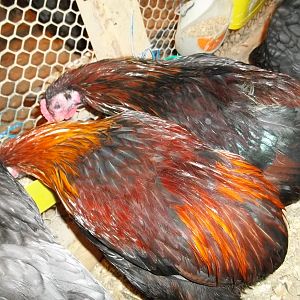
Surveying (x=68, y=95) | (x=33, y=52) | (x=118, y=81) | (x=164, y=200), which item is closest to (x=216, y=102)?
(x=118, y=81)

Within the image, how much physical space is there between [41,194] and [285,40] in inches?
70.1

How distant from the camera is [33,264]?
1.65 metres

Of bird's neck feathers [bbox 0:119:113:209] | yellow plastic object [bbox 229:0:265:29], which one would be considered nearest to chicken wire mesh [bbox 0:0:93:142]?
bird's neck feathers [bbox 0:119:113:209]

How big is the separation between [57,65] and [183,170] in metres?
1.35

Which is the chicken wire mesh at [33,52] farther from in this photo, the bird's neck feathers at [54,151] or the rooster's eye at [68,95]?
the bird's neck feathers at [54,151]

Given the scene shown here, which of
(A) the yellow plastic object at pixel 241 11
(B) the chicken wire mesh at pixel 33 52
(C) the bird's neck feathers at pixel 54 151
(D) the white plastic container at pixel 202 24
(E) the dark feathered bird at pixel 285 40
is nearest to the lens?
(C) the bird's neck feathers at pixel 54 151

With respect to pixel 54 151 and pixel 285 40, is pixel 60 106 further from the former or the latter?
pixel 285 40

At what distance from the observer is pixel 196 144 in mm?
2033

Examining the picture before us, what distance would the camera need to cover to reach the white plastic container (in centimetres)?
305

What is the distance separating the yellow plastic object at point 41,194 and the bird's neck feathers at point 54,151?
0.85 ft

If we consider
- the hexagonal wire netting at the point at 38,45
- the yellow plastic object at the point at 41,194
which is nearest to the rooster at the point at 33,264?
the yellow plastic object at the point at 41,194

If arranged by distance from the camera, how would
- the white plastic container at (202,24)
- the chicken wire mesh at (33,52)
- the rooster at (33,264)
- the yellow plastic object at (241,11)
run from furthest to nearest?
the yellow plastic object at (241,11) < the white plastic container at (202,24) < the chicken wire mesh at (33,52) < the rooster at (33,264)

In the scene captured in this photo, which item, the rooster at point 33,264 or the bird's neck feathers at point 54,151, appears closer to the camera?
the rooster at point 33,264

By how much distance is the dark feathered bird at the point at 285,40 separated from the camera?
2.92 meters
